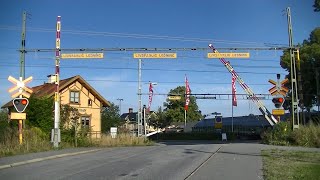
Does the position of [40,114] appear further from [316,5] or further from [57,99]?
[316,5]

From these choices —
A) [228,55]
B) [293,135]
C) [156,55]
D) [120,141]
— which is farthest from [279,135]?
[120,141]

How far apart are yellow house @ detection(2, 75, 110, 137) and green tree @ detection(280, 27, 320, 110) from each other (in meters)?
22.8

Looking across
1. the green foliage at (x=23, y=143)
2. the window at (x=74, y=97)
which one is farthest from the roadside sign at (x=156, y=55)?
the window at (x=74, y=97)

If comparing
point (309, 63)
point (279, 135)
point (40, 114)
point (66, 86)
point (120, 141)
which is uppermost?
point (309, 63)

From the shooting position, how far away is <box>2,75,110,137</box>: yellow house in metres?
49.5

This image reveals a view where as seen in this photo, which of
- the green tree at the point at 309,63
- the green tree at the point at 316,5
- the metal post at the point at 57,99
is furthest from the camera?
the green tree at the point at 309,63

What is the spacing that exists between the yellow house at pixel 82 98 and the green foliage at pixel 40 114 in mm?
14346

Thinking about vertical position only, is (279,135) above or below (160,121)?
below

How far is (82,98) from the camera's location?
51.4m

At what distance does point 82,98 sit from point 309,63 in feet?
88.2

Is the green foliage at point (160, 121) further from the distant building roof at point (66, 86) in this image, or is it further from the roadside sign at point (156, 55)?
the roadside sign at point (156, 55)

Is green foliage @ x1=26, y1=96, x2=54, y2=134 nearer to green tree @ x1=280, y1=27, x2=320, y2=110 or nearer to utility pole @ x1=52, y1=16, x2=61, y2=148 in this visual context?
utility pole @ x1=52, y1=16, x2=61, y2=148

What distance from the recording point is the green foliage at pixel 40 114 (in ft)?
108

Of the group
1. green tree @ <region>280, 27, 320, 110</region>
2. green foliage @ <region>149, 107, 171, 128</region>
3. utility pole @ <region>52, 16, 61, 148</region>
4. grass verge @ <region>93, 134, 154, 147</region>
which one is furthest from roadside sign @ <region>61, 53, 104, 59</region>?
green foliage @ <region>149, 107, 171, 128</region>
